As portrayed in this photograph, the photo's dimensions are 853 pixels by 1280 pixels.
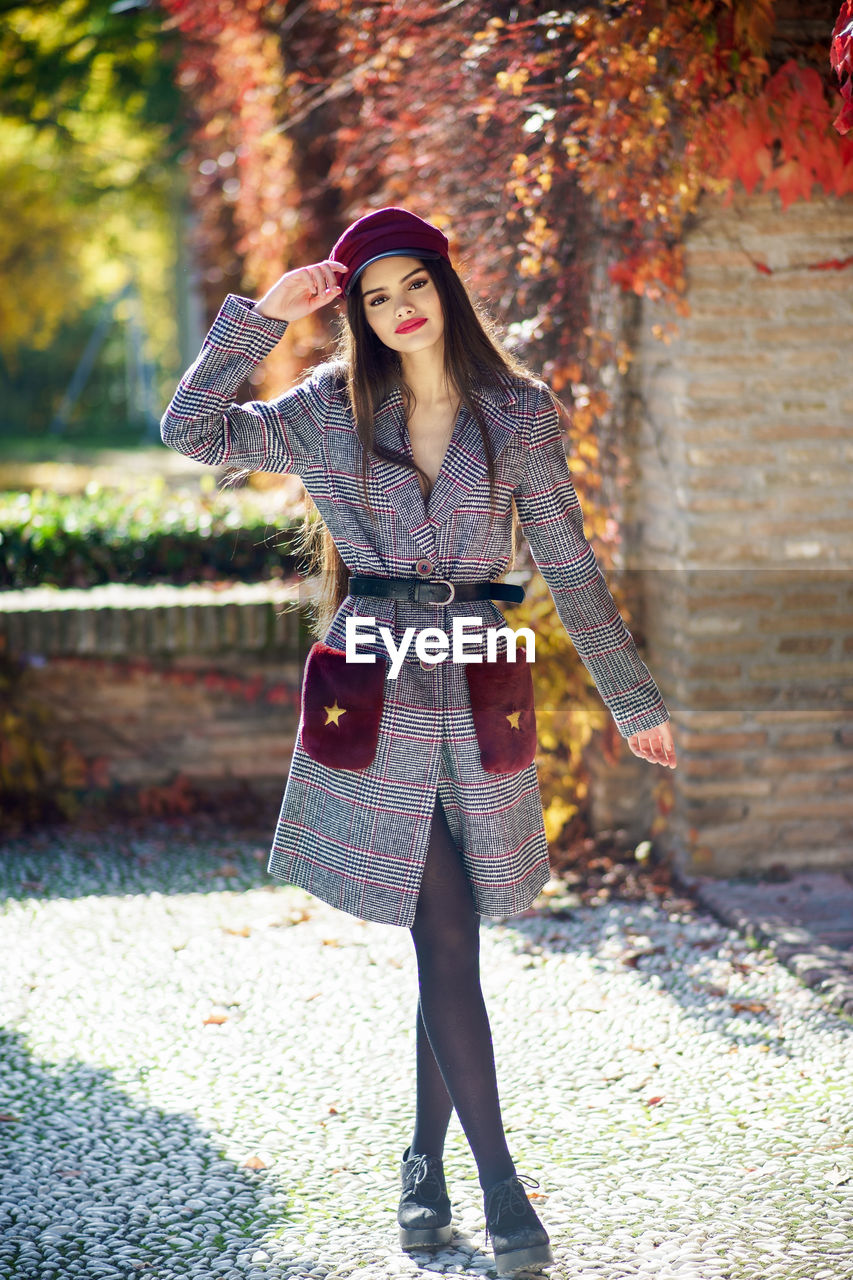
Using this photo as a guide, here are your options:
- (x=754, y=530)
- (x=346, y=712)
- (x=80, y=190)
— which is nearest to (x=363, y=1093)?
(x=346, y=712)

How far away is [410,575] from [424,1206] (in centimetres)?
116

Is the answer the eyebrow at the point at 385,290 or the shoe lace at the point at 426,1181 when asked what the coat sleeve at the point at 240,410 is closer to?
the eyebrow at the point at 385,290

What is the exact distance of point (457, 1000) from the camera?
2.43 metres

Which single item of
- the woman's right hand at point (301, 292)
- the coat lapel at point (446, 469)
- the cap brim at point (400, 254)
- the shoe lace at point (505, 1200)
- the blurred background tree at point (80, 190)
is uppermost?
the blurred background tree at point (80, 190)

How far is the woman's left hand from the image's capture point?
2555 millimetres

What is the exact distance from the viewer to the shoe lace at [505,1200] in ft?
7.86

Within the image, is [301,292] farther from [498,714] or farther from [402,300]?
[498,714]

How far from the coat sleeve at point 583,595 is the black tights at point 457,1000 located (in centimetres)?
40

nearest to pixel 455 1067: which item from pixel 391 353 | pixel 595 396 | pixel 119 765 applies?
pixel 391 353

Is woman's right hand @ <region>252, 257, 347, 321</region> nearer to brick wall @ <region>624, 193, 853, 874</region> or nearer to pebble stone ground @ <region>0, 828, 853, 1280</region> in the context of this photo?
pebble stone ground @ <region>0, 828, 853, 1280</region>

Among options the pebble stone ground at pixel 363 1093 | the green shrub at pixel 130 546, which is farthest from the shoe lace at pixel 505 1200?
the green shrub at pixel 130 546

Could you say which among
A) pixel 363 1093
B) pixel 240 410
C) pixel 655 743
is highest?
pixel 240 410

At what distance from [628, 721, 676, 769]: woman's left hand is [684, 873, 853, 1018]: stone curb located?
1.27 meters

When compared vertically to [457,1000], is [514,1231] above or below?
below
